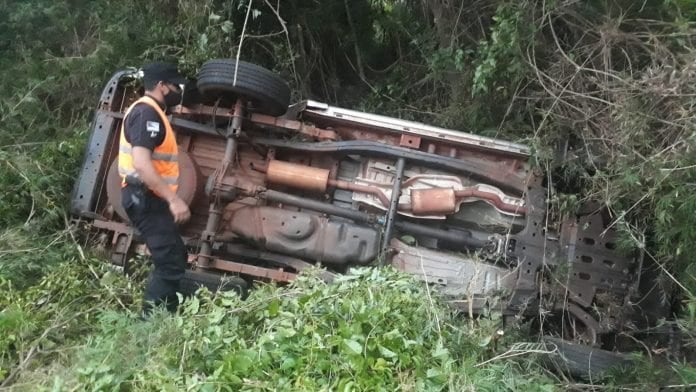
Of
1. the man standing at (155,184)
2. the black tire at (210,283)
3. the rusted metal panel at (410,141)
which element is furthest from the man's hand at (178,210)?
the rusted metal panel at (410,141)

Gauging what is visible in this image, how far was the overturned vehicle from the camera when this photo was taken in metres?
4.23

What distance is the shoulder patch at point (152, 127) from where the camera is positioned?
3.66 m

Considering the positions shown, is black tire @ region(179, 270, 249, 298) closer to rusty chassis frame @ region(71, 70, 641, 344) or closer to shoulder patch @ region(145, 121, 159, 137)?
rusty chassis frame @ region(71, 70, 641, 344)

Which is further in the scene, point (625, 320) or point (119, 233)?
point (119, 233)

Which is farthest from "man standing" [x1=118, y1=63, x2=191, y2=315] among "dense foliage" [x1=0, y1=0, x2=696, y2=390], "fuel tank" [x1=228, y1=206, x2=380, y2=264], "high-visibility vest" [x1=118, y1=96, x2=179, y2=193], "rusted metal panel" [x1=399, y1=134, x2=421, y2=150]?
"rusted metal panel" [x1=399, y1=134, x2=421, y2=150]

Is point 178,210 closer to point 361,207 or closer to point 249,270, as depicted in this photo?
point 249,270

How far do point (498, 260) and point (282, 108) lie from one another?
181cm

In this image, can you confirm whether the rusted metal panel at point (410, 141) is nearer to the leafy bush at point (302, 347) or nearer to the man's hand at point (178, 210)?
the leafy bush at point (302, 347)

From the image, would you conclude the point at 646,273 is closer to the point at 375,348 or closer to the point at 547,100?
the point at 547,100

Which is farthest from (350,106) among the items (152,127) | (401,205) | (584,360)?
(584,360)

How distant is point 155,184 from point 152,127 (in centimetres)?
34

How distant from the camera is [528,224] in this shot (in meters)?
4.30

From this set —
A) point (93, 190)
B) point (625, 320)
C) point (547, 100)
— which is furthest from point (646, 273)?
point (93, 190)

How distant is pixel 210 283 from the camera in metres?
4.09
